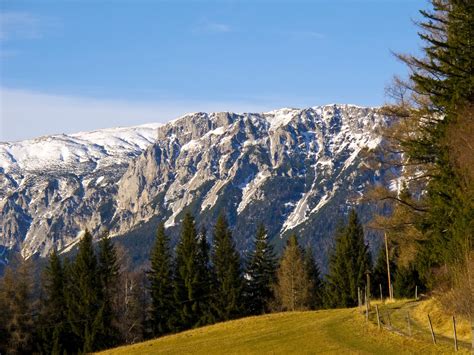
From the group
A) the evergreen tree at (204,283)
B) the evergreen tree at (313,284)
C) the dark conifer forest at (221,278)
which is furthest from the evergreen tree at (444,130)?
the evergreen tree at (313,284)

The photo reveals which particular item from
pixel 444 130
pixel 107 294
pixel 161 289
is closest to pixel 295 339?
pixel 444 130

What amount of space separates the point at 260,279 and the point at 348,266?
40.0 feet

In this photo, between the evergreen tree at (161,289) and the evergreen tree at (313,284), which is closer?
the evergreen tree at (161,289)

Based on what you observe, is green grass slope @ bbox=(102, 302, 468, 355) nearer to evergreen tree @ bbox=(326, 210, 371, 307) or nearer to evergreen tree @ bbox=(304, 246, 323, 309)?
evergreen tree @ bbox=(326, 210, 371, 307)

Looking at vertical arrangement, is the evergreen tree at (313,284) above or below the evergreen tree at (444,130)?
below

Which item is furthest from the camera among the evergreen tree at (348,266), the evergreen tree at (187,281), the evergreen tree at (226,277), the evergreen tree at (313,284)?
the evergreen tree at (313,284)

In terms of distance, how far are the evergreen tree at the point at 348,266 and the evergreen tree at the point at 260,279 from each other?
26.7ft

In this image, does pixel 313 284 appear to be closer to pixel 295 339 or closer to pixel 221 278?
pixel 221 278

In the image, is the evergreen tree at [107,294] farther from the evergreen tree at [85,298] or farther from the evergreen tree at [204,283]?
the evergreen tree at [204,283]

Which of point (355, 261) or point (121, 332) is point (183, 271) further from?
point (355, 261)

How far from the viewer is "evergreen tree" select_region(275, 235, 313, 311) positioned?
101562mm

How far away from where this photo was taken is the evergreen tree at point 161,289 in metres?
96.6

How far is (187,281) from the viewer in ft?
321

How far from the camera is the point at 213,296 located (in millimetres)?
99625
